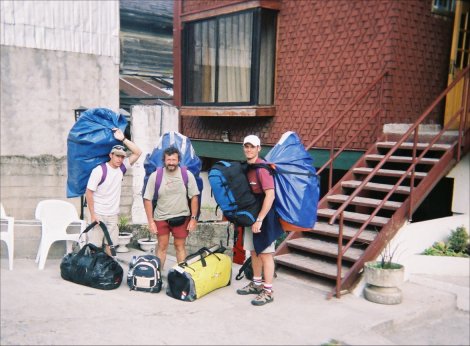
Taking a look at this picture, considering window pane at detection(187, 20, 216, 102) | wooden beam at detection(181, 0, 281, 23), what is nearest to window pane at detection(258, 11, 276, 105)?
wooden beam at detection(181, 0, 281, 23)

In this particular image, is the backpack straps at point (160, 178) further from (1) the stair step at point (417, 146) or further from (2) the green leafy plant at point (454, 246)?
(1) the stair step at point (417, 146)

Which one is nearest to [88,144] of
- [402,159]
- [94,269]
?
[94,269]

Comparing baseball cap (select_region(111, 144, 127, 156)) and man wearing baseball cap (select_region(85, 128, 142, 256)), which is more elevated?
baseball cap (select_region(111, 144, 127, 156))

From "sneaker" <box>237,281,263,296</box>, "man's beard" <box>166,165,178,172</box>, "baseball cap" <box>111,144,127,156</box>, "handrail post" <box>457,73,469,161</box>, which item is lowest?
"sneaker" <box>237,281,263,296</box>

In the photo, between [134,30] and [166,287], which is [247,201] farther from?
[134,30]

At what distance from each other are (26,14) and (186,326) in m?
8.20

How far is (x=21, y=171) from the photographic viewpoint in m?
8.00

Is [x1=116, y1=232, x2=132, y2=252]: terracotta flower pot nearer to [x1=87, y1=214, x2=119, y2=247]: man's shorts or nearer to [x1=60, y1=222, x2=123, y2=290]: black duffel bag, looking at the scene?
[x1=87, y1=214, x2=119, y2=247]: man's shorts

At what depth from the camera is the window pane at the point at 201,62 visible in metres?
10.4

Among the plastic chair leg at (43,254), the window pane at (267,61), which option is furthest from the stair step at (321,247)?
the window pane at (267,61)

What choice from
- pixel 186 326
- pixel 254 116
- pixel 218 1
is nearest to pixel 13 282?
pixel 186 326

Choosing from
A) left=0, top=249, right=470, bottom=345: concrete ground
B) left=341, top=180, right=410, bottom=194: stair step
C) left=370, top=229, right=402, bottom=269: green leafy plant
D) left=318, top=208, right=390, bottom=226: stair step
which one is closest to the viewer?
left=0, top=249, right=470, bottom=345: concrete ground

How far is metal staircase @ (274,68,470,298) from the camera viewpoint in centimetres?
551

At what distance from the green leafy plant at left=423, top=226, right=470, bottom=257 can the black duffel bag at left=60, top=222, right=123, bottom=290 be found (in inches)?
158
